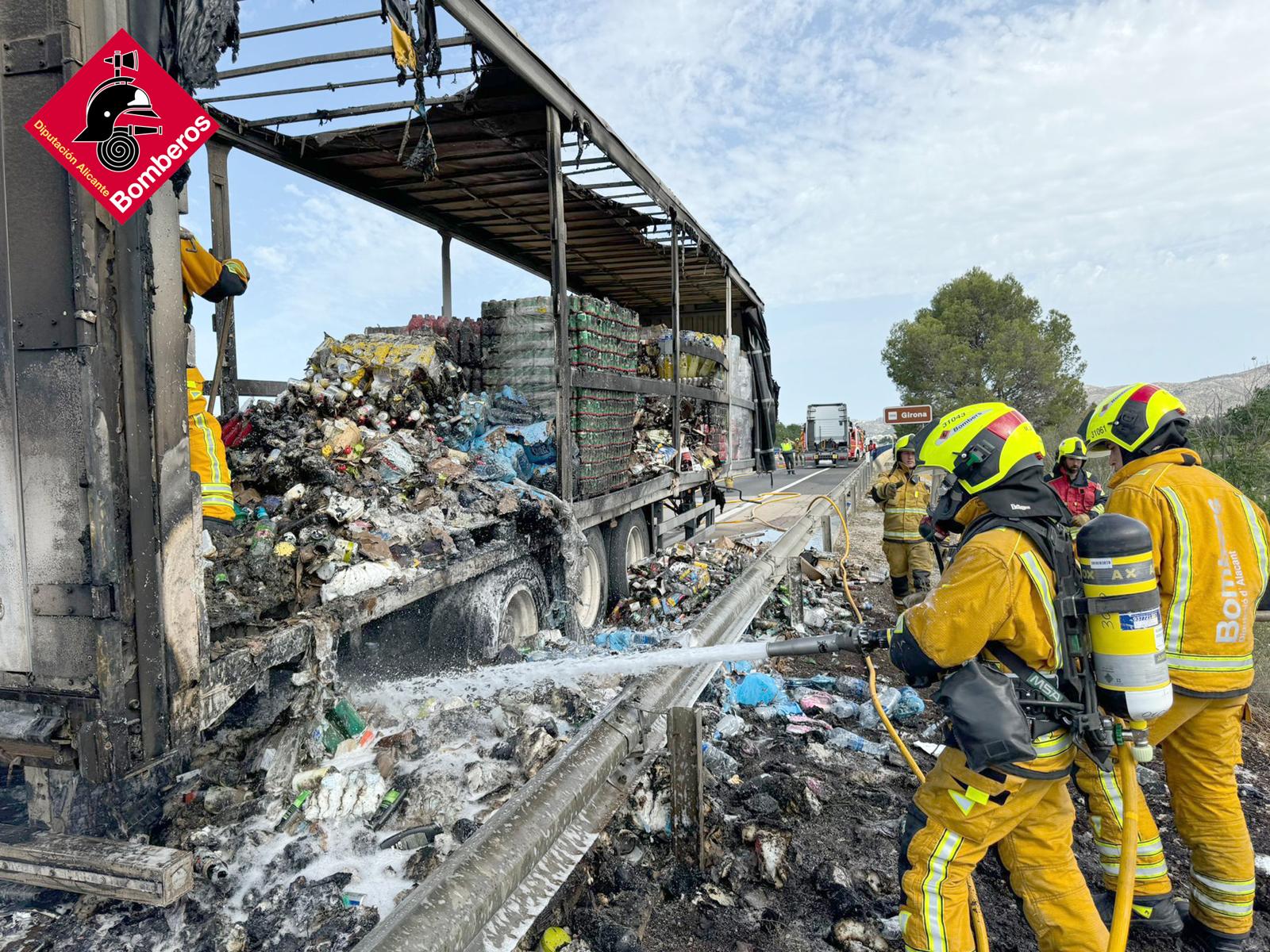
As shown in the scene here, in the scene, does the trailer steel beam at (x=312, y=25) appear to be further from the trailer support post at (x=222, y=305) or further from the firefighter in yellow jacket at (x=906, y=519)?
the firefighter in yellow jacket at (x=906, y=519)

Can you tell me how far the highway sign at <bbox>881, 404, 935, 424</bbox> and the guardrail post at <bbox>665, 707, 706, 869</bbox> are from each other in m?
9.16

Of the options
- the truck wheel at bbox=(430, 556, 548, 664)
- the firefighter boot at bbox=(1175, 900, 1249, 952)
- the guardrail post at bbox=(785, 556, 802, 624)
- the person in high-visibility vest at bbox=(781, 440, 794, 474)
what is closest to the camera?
the firefighter boot at bbox=(1175, 900, 1249, 952)

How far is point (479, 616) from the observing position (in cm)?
439

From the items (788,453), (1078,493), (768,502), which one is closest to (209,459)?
(1078,493)

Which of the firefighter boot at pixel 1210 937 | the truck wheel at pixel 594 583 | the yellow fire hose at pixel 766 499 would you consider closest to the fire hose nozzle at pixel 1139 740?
the firefighter boot at pixel 1210 937

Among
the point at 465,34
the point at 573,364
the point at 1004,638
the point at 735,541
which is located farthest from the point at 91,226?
the point at 735,541

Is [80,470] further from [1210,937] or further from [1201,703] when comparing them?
[1210,937]

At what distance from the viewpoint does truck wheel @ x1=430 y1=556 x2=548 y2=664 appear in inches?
170

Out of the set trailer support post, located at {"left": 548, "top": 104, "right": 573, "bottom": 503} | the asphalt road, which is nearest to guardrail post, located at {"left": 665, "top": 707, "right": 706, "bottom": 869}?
trailer support post, located at {"left": 548, "top": 104, "right": 573, "bottom": 503}

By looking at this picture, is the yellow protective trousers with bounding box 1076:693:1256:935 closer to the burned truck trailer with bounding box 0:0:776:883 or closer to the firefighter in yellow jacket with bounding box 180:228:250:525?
the burned truck trailer with bounding box 0:0:776:883

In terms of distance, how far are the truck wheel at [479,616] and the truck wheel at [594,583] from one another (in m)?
0.97

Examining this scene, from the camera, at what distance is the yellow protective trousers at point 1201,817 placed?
2635 millimetres

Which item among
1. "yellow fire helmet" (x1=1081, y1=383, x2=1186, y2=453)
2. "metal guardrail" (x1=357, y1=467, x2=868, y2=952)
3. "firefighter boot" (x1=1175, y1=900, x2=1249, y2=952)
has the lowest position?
"firefighter boot" (x1=1175, y1=900, x2=1249, y2=952)

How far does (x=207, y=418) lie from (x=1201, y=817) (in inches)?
182
